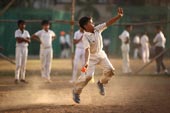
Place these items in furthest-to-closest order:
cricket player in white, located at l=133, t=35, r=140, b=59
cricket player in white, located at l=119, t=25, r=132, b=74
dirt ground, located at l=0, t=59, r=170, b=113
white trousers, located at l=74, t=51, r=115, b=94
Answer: cricket player in white, located at l=133, t=35, r=140, b=59 < cricket player in white, located at l=119, t=25, r=132, b=74 < white trousers, located at l=74, t=51, r=115, b=94 < dirt ground, located at l=0, t=59, r=170, b=113

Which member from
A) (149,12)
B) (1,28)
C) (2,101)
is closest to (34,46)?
(1,28)

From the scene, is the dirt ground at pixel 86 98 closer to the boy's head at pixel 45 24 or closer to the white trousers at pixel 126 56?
the boy's head at pixel 45 24

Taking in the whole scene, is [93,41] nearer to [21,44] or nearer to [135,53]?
[21,44]

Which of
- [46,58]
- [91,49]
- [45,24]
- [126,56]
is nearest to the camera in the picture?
[91,49]

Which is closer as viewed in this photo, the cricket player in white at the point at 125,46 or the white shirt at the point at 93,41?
the white shirt at the point at 93,41

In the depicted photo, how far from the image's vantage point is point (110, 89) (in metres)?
14.1

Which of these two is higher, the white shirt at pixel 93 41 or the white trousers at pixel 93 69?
the white shirt at pixel 93 41

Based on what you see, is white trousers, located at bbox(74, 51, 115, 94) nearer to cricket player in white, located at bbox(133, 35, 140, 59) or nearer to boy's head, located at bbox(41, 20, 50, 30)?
boy's head, located at bbox(41, 20, 50, 30)

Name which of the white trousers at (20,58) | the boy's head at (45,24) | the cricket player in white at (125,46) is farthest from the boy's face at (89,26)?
the cricket player in white at (125,46)

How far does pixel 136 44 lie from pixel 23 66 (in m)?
19.5

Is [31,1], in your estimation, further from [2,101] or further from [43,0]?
[2,101]

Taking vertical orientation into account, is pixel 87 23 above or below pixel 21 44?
above

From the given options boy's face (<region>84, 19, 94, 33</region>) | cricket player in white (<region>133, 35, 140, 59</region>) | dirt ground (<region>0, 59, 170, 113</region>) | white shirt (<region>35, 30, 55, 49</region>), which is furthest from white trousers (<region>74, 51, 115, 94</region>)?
cricket player in white (<region>133, 35, 140, 59</region>)

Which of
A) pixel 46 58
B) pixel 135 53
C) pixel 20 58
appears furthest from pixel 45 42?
pixel 135 53
